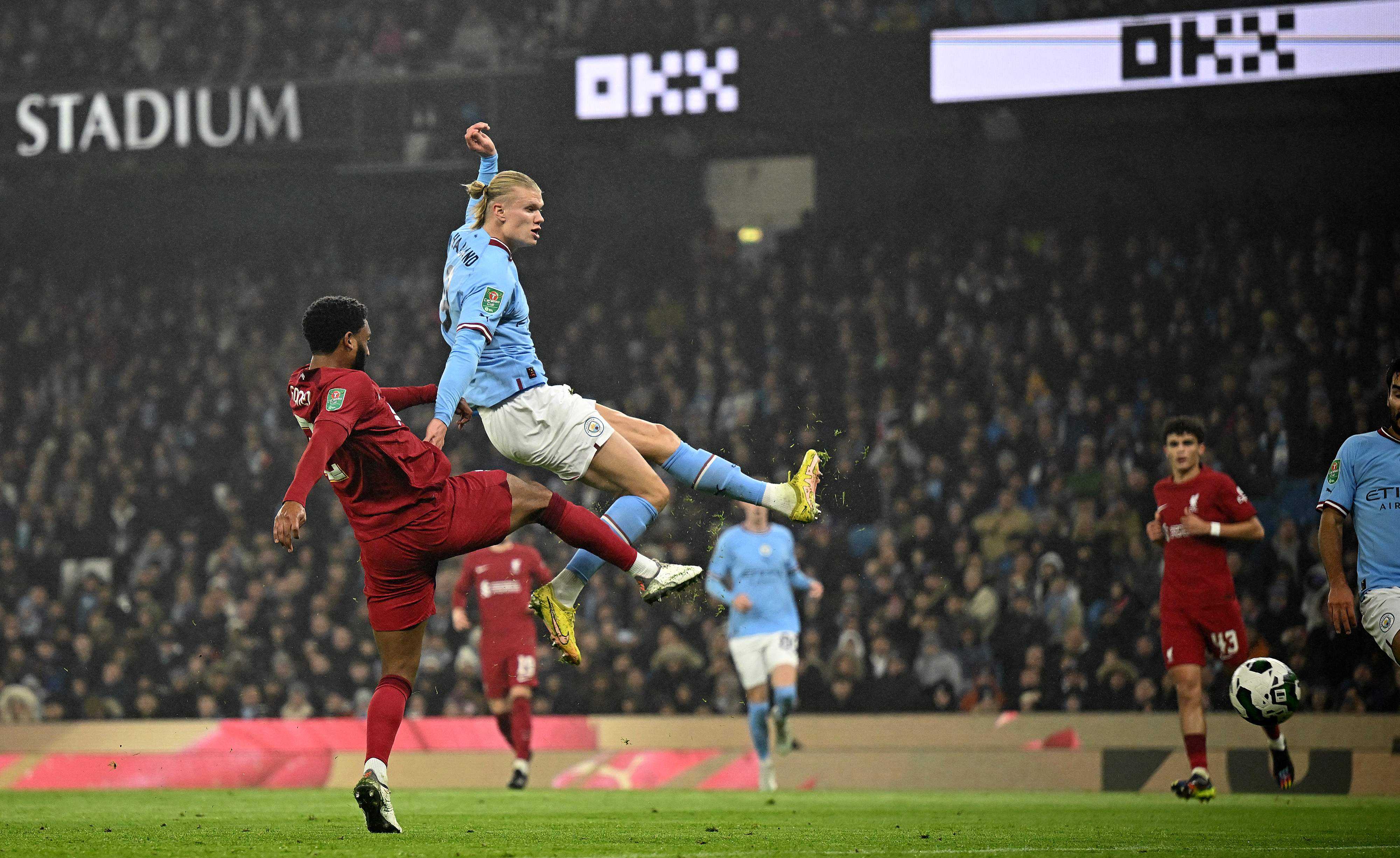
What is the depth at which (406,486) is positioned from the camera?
6.39 m

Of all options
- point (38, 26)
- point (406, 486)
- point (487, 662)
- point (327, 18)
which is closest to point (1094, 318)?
point (487, 662)

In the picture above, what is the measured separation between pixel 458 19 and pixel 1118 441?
33.7 ft

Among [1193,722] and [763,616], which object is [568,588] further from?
[763,616]

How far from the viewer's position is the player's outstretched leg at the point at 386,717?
603 centimetres

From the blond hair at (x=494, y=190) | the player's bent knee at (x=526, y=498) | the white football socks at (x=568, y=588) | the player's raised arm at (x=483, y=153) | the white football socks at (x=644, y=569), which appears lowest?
the white football socks at (x=568, y=588)

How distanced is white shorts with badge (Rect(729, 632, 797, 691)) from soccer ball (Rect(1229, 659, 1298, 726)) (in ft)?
14.9

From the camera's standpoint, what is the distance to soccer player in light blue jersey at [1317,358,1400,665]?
7.14 meters

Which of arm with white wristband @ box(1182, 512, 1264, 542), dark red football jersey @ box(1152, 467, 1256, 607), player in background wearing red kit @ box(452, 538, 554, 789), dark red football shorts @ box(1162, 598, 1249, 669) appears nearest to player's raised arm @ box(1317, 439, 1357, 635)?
arm with white wristband @ box(1182, 512, 1264, 542)

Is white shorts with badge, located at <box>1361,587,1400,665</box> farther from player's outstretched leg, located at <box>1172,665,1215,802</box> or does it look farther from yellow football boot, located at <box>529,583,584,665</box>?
yellow football boot, located at <box>529,583,584,665</box>

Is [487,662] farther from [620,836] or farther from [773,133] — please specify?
[773,133]

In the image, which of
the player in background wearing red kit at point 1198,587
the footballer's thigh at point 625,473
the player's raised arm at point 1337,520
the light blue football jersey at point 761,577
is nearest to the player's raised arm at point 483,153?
the footballer's thigh at point 625,473

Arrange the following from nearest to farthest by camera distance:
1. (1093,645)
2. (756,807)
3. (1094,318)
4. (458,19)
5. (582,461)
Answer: (582,461)
(756,807)
(1093,645)
(1094,318)
(458,19)

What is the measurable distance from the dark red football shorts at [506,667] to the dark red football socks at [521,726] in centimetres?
15

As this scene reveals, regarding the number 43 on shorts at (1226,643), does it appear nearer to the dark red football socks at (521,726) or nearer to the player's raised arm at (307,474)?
the dark red football socks at (521,726)
